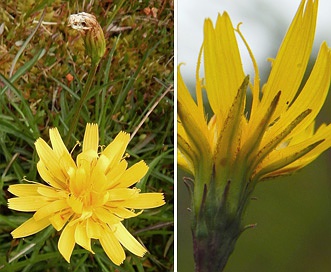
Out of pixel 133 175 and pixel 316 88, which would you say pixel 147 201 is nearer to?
pixel 133 175

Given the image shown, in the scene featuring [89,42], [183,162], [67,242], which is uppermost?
[89,42]

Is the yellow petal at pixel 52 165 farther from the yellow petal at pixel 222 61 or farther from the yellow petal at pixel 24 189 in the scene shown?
the yellow petal at pixel 222 61

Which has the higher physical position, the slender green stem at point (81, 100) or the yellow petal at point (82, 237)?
the slender green stem at point (81, 100)

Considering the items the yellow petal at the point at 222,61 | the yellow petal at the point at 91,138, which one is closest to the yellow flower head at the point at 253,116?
the yellow petal at the point at 222,61

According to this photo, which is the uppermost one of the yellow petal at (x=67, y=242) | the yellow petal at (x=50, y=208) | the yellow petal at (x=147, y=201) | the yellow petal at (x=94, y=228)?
the yellow petal at (x=147, y=201)

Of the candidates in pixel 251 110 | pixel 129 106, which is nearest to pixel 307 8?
pixel 251 110

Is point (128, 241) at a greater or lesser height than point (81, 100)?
lesser

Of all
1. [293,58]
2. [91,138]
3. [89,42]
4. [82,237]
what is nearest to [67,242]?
[82,237]
